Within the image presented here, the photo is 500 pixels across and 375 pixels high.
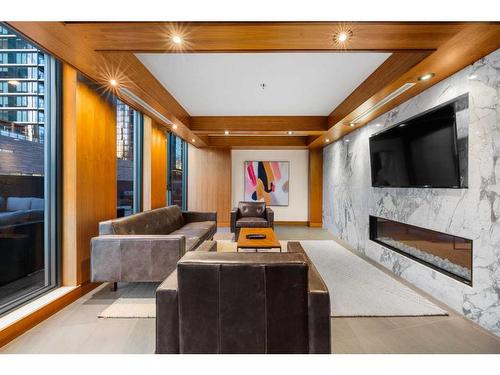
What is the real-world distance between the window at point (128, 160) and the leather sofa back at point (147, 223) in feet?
1.76

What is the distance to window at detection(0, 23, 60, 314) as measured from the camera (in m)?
2.20

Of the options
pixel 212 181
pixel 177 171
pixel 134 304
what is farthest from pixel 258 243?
pixel 212 181

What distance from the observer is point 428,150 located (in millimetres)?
2762

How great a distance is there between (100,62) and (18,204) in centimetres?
165

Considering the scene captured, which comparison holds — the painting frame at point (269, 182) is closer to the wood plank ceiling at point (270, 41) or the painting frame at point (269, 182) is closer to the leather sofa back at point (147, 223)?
the leather sofa back at point (147, 223)

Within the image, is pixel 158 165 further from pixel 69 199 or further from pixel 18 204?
pixel 18 204

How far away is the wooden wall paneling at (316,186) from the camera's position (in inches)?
286

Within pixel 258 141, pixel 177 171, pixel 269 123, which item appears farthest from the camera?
pixel 258 141

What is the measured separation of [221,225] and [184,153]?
2.49 meters

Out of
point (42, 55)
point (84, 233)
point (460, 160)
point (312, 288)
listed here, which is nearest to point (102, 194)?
point (84, 233)

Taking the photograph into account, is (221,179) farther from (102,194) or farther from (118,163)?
(102,194)

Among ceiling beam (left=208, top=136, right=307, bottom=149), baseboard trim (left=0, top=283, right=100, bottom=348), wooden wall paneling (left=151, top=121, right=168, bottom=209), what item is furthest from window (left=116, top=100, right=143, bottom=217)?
ceiling beam (left=208, top=136, right=307, bottom=149)

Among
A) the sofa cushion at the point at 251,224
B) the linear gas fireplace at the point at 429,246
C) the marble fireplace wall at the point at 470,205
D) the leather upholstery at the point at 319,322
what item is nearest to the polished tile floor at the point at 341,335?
the marble fireplace wall at the point at 470,205

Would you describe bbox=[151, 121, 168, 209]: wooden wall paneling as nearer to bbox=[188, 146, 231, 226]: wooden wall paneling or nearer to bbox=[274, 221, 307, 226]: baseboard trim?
bbox=[188, 146, 231, 226]: wooden wall paneling
